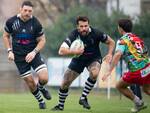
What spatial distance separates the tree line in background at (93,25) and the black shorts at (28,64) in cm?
2021

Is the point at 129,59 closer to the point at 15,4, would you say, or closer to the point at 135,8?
the point at 135,8

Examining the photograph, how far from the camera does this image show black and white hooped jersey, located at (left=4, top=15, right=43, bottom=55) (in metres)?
17.1

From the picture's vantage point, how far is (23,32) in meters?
17.1

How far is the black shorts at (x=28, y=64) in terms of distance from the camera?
56.3ft

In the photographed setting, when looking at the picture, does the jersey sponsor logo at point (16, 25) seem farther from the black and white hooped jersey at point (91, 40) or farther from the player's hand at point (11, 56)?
the black and white hooped jersey at point (91, 40)

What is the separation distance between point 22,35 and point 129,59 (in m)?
2.83

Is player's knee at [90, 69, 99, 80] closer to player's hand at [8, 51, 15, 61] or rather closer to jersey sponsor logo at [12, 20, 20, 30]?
player's hand at [8, 51, 15, 61]

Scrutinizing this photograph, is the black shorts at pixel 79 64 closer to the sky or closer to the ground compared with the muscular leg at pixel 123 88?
closer to the sky

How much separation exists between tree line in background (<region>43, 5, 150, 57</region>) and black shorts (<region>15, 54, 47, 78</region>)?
20.2 m

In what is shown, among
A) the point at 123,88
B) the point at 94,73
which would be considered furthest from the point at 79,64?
the point at 123,88

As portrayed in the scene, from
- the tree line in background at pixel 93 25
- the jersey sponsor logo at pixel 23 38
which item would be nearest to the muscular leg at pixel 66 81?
the jersey sponsor logo at pixel 23 38

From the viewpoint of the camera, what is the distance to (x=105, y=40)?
1700 cm

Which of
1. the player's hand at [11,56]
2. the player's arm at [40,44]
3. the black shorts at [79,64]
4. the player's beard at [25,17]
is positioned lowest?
the black shorts at [79,64]

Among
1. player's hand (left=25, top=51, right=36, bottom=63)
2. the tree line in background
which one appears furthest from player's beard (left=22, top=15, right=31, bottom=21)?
the tree line in background
